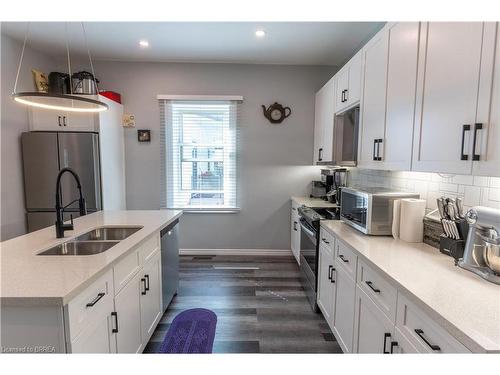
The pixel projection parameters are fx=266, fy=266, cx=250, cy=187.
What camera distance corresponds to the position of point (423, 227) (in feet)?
5.82

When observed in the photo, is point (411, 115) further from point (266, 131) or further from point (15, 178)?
point (15, 178)

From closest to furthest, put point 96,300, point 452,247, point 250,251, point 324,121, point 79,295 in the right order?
point 79,295
point 96,300
point 452,247
point 324,121
point 250,251

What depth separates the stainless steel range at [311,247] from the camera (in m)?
2.50

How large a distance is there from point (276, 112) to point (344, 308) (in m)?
2.87

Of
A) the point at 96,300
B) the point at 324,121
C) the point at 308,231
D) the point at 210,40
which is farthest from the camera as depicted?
the point at 324,121

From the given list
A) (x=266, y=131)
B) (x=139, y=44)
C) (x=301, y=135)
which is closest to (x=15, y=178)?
(x=139, y=44)

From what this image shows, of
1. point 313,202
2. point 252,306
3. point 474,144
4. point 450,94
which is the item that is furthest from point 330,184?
point 474,144

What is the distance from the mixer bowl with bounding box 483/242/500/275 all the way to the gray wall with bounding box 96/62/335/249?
2.91 meters

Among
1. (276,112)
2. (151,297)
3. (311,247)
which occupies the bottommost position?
(151,297)

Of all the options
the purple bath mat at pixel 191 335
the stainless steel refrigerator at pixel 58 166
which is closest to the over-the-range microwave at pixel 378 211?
the purple bath mat at pixel 191 335

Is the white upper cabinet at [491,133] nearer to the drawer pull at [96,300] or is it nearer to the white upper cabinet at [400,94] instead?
the white upper cabinet at [400,94]

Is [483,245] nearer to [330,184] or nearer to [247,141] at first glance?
[330,184]

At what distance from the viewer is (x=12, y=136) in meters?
3.18

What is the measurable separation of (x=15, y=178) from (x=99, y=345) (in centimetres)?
298
